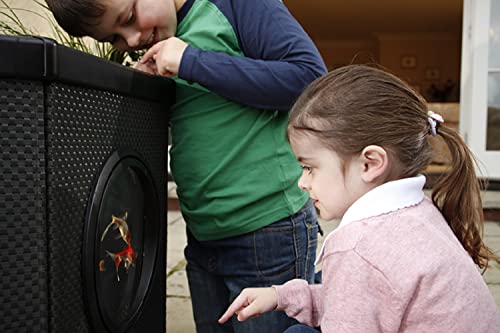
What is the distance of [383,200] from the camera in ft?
2.82

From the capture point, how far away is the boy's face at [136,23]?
3.43 feet

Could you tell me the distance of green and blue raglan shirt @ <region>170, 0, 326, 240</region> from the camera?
1.10m

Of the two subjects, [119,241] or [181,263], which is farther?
[181,263]

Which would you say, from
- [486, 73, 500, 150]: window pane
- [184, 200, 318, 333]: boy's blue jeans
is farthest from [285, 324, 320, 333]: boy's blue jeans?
[486, 73, 500, 150]: window pane

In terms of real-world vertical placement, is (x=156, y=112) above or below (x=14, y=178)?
above

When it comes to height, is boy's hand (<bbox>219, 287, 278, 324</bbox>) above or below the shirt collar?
below

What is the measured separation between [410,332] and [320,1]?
6.40 metres

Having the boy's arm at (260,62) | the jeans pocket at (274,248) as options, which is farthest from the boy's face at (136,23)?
the jeans pocket at (274,248)

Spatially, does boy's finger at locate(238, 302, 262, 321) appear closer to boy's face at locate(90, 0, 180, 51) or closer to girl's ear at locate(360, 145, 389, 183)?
girl's ear at locate(360, 145, 389, 183)

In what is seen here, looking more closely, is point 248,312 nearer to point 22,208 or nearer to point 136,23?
point 22,208

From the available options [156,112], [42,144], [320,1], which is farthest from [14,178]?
[320,1]

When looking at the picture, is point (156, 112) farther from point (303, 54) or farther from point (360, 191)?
point (360, 191)

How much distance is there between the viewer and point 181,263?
8.95 feet

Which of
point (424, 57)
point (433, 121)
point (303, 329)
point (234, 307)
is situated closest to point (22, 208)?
point (234, 307)
